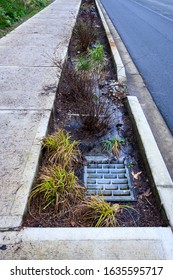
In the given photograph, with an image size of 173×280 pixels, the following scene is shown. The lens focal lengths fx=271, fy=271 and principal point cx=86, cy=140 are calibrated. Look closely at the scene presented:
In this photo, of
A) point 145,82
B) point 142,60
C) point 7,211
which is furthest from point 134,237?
point 142,60

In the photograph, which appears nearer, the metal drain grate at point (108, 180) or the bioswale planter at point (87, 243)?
the bioswale planter at point (87, 243)

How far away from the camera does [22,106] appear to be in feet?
11.6

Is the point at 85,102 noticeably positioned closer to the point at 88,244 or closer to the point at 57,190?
the point at 57,190

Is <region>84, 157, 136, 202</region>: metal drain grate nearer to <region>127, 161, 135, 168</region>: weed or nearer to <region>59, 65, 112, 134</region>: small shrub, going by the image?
<region>127, 161, 135, 168</region>: weed

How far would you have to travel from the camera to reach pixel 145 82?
18.0ft

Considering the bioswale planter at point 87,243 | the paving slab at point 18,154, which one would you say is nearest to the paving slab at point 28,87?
the paving slab at point 18,154

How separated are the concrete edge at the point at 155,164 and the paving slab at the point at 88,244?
0.27 meters

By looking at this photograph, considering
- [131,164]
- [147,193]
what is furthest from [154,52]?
[147,193]

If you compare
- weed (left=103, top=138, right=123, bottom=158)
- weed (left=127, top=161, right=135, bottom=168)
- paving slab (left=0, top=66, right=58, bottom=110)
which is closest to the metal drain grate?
weed (left=127, top=161, right=135, bottom=168)

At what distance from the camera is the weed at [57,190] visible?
7.59ft

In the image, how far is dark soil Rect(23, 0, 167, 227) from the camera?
221cm

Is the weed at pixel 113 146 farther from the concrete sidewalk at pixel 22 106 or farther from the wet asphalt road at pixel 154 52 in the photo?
the wet asphalt road at pixel 154 52

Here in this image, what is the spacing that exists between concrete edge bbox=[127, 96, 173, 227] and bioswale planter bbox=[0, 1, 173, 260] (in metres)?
0.18

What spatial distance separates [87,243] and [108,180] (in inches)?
36.8
